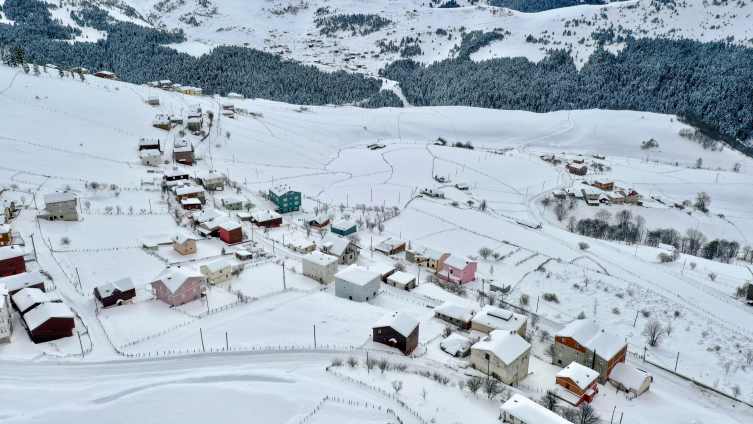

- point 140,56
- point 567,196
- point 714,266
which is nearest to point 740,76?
point 567,196

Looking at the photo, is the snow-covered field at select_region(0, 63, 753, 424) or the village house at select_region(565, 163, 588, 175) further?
the village house at select_region(565, 163, 588, 175)

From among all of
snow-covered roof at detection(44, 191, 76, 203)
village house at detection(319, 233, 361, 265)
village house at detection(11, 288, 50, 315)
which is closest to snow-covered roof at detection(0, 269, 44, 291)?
village house at detection(11, 288, 50, 315)

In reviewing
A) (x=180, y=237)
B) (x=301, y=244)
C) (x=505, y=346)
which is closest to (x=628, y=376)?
(x=505, y=346)

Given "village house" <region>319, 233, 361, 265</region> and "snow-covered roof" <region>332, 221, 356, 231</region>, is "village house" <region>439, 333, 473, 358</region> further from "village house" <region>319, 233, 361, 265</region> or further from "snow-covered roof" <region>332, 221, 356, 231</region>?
"snow-covered roof" <region>332, 221, 356, 231</region>

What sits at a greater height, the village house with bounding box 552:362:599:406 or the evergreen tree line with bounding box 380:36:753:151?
the evergreen tree line with bounding box 380:36:753:151

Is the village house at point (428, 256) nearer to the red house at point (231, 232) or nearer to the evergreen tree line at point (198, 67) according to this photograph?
the red house at point (231, 232)

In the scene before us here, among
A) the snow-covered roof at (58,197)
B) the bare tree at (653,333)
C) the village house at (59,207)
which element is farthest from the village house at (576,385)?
the snow-covered roof at (58,197)

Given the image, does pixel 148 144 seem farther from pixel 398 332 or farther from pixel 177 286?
pixel 398 332
